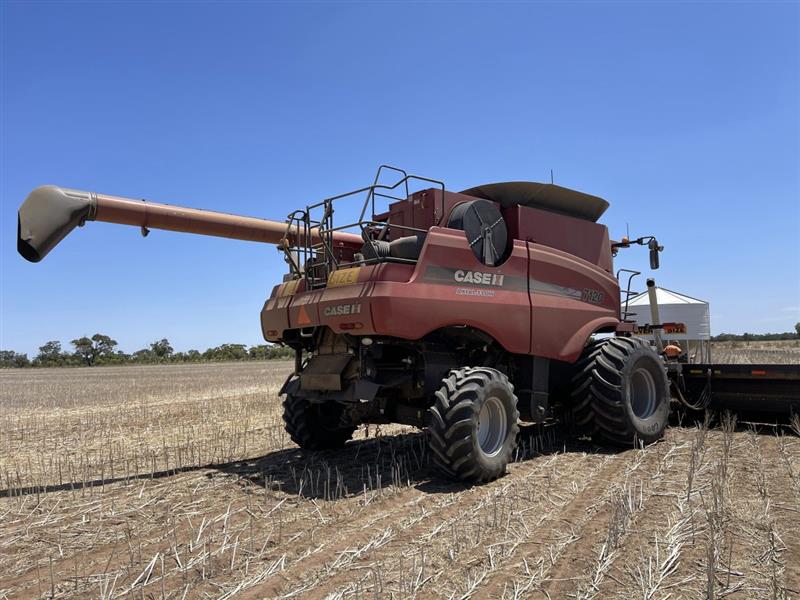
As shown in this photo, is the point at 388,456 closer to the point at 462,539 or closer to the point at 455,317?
the point at 455,317

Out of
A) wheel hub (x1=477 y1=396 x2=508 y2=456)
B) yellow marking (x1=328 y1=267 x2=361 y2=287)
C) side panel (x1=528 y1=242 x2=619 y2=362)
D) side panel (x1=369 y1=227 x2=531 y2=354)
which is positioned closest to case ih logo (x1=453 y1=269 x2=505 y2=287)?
side panel (x1=369 y1=227 x2=531 y2=354)

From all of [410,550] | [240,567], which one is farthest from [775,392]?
[240,567]

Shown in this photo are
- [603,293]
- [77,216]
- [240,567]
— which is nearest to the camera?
[240,567]

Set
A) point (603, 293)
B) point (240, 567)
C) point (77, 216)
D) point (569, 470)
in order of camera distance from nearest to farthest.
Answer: point (240, 567), point (77, 216), point (569, 470), point (603, 293)

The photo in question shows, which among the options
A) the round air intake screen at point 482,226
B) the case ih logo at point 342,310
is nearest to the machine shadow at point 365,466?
the case ih logo at point 342,310

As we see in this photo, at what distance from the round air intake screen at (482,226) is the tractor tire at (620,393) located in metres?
2.06

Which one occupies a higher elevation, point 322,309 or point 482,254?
point 482,254

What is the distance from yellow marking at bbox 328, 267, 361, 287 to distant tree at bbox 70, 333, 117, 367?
212 feet

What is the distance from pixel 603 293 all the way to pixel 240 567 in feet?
19.8

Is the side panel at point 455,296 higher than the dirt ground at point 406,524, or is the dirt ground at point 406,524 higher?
the side panel at point 455,296

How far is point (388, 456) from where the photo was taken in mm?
7090

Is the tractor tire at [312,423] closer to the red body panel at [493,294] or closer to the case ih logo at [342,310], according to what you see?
the red body panel at [493,294]

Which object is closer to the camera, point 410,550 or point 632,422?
point 410,550

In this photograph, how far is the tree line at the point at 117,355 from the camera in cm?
6262
